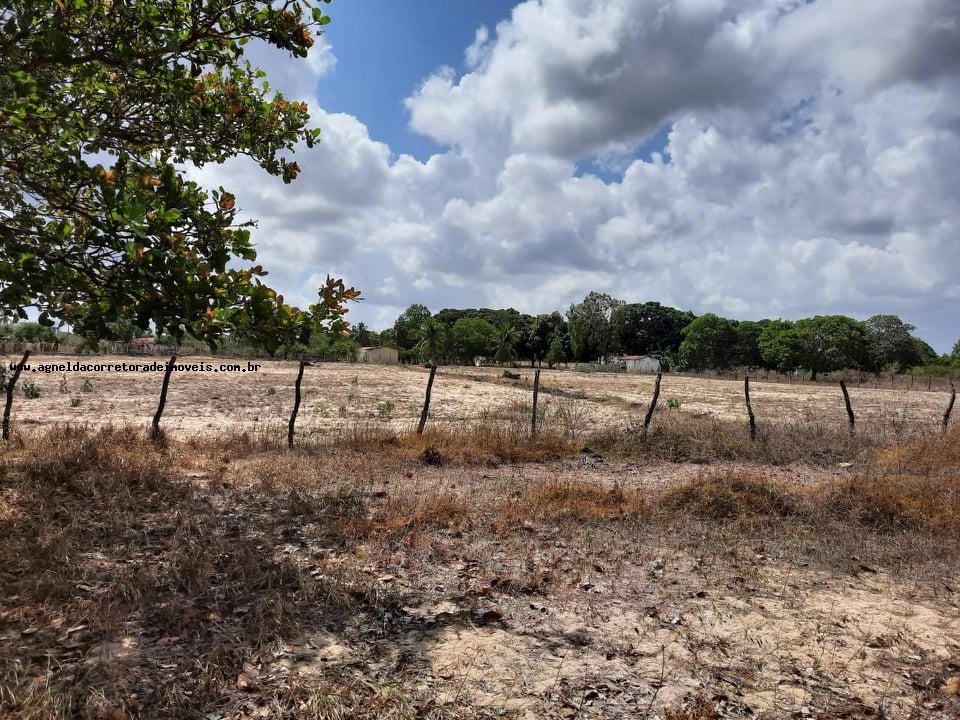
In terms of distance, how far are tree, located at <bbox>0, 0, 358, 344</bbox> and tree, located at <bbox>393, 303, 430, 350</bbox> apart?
9670 centimetres

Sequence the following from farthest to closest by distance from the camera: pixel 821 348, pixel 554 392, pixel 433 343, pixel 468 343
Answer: pixel 468 343 < pixel 433 343 < pixel 821 348 < pixel 554 392

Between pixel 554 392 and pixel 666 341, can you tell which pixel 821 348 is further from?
pixel 554 392

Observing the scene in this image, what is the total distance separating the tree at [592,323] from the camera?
105375 millimetres

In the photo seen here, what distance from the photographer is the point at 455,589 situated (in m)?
5.32

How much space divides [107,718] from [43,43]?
495cm

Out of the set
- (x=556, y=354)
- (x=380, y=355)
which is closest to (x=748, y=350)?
(x=556, y=354)

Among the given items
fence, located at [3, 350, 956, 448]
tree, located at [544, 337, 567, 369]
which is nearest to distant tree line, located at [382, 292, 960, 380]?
Result: tree, located at [544, 337, 567, 369]

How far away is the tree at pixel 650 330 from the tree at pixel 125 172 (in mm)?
116609

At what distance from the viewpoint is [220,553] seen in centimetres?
589

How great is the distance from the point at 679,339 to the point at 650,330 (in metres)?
6.32

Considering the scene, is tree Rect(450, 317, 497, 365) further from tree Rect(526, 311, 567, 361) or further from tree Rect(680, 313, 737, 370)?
tree Rect(680, 313, 737, 370)

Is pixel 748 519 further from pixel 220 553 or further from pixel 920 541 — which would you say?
pixel 220 553

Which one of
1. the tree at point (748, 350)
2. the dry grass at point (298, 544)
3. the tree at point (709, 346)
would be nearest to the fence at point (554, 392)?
the dry grass at point (298, 544)

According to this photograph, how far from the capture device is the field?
3.68 meters
